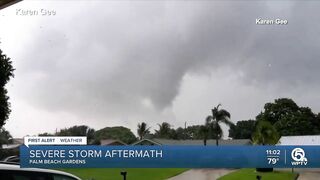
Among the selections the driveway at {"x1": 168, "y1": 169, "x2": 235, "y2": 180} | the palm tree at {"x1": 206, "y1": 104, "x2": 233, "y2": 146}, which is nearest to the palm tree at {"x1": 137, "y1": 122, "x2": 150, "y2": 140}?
the palm tree at {"x1": 206, "y1": 104, "x2": 233, "y2": 146}

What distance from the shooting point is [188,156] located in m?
15.4

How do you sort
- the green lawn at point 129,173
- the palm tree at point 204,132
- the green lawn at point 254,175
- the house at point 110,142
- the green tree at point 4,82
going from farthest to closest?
1. the green tree at point 4,82
2. the palm tree at point 204,132
3. the house at point 110,142
4. the green lawn at point 254,175
5. the green lawn at point 129,173

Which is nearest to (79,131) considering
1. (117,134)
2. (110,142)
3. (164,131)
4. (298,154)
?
(117,134)

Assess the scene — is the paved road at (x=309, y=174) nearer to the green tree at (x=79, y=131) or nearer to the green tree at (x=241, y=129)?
the green tree at (x=241, y=129)

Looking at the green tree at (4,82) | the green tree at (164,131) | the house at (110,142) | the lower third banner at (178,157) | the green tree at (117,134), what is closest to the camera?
the lower third banner at (178,157)

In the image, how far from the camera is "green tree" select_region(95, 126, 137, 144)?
68.1 ft

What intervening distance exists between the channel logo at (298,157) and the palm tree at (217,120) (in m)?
6.13

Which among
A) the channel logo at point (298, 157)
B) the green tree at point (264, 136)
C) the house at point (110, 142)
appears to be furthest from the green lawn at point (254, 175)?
the house at point (110, 142)

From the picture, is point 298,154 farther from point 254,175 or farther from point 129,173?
point 129,173

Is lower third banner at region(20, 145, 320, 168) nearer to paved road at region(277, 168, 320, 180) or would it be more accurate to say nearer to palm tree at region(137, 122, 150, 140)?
paved road at region(277, 168, 320, 180)

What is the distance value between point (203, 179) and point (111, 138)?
14.9 ft

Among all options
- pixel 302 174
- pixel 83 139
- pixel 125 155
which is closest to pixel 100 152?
pixel 125 155

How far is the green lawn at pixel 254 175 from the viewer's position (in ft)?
54.3

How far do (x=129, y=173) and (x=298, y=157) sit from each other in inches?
193
